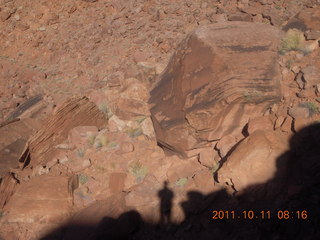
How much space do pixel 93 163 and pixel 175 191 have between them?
151 centimetres

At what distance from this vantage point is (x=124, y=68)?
5.53 m

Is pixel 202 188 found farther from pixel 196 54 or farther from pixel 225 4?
pixel 225 4

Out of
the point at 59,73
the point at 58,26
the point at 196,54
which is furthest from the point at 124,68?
the point at 58,26

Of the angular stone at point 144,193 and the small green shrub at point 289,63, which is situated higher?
the small green shrub at point 289,63

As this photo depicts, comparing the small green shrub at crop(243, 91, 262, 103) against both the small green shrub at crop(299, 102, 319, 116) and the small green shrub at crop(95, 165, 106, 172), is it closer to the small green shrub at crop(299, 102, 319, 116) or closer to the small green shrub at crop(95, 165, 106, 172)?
the small green shrub at crop(299, 102, 319, 116)

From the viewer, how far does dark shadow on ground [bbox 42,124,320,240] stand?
2.55 metres

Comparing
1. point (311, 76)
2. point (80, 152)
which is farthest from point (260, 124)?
point (80, 152)

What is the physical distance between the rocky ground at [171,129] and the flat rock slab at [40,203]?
0.06 feet

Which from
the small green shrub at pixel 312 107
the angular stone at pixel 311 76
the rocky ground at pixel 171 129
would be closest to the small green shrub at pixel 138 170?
the rocky ground at pixel 171 129

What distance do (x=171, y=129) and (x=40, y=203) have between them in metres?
2.13

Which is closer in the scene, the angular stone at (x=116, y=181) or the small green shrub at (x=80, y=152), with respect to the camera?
the angular stone at (x=116, y=181)

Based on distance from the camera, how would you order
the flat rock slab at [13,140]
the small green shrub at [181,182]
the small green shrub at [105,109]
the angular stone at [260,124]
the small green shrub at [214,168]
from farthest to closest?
the small green shrub at [105,109] → the flat rock slab at [13,140] → the small green shrub at [181,182] → the small green shrub at [214,168] → the angular stone at [260,124]

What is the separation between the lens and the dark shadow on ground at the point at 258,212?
2549mm

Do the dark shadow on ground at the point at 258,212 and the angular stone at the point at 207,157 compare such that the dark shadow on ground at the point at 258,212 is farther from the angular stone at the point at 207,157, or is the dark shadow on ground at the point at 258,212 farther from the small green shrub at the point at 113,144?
the small green shrub at the point at 113,144
